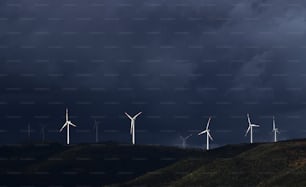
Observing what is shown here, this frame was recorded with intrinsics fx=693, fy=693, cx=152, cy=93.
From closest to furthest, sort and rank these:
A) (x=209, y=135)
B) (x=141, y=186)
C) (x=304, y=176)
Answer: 1. (x=304, y=176)
2. (x=209, y=135)
3. (x=141, y=186)

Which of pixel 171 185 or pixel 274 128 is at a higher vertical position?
pixel 274 128

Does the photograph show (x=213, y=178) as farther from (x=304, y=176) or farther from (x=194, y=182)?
(x=304, y=176)

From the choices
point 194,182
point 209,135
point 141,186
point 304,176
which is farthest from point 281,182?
point 141,186

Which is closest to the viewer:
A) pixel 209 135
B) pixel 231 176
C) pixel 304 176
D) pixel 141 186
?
pixel 304 176

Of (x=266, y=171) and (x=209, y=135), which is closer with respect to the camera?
(x=209, y=135)

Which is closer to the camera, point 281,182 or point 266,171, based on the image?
point 281,182

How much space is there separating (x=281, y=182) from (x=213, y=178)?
95.5 feet

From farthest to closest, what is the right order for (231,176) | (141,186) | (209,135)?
1. (141,186)
2. (231,176)
3. (209,135)

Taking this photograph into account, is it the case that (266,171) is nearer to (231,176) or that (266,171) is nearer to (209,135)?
(231,176)

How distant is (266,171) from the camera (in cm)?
18938

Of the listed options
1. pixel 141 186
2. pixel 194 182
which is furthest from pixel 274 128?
pixel 141 186

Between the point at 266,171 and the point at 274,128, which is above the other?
the point at 274,128

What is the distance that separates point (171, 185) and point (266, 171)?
1088 inches

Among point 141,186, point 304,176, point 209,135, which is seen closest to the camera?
point 304,176
